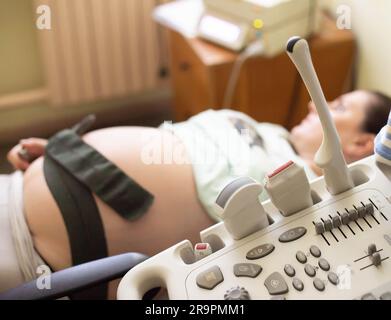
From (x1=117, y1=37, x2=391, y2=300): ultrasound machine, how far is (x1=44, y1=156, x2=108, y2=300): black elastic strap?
0.95 feet

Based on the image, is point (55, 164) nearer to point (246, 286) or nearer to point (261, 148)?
point (261, 148)

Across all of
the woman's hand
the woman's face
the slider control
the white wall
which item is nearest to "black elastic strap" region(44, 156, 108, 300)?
the woman's hand

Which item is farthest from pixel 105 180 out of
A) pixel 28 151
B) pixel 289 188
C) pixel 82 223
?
pixel 289 188

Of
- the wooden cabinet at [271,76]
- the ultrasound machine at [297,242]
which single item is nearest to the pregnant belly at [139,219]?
the ultrasound machine at [297,242]

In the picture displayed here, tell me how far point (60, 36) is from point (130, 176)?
3.14 ft

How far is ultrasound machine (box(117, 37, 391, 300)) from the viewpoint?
2.56 ft

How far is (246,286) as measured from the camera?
2.60 feet

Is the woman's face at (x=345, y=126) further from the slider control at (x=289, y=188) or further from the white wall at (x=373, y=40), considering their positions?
the slider control at (x=289, y=188)

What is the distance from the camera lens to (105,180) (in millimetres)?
1161

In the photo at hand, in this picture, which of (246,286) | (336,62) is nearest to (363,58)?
(336,62)

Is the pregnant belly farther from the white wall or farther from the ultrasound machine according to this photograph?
the white wall

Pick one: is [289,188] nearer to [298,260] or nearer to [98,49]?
[298,260]

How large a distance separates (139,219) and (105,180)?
0.35 ft

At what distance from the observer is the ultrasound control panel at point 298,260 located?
0.77m
